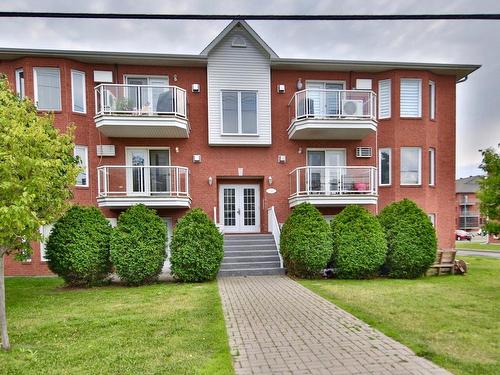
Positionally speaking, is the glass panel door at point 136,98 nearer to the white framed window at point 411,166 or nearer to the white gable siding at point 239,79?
the white gable siding at point 239,79

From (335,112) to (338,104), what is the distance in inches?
14.3

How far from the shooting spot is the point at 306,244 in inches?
443

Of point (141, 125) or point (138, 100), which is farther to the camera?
point (138, 100)

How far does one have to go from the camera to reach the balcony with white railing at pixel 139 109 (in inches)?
527

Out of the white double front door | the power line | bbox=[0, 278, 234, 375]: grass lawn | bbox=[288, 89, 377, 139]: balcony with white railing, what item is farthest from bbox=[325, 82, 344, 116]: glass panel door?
the power line

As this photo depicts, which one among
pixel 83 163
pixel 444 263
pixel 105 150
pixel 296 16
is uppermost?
pixel 296 16

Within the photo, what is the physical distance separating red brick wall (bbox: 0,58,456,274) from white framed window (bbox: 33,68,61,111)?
881 millimetres

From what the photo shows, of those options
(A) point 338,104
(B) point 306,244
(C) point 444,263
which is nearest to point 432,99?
(A) point 338,104

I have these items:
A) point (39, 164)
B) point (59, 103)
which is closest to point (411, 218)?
point (39, 164)

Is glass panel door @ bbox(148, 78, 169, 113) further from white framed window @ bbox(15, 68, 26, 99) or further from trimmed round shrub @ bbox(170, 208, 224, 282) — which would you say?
white framed window @ bbox(15, 68, 26, 99)

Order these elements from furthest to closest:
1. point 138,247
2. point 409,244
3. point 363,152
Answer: point 363,152 < point 409,244 < point 138,247

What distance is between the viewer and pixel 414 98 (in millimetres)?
15906

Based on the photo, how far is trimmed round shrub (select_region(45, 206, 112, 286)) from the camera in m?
10.2

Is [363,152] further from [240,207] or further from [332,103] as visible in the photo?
[240,207]
